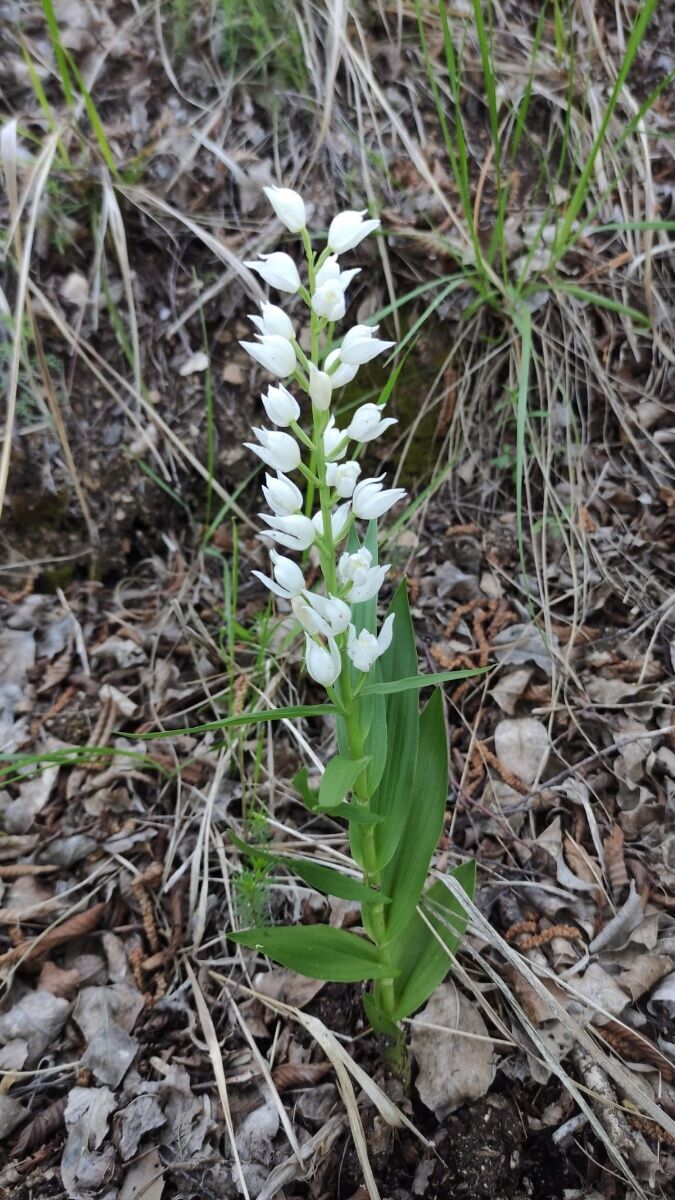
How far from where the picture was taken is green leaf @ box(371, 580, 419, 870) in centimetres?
159

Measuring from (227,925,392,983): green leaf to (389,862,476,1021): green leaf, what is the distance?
0.29 feet

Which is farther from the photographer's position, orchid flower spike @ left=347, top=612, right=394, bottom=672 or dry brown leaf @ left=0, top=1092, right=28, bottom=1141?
dry brown leaf @ left=0, top=1092, right=28, bottom=1141

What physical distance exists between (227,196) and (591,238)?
1505mm

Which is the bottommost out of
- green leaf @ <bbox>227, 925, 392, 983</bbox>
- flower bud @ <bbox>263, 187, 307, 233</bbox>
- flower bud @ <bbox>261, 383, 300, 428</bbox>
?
green leaf @ <bbox>227, 925, 392, 983</bbox>

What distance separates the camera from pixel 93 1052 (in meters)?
1.86

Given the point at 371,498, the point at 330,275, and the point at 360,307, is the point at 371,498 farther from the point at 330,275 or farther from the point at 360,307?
the point at 360,307

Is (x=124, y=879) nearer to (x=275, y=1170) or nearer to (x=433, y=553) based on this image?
(x=275, y=1170)

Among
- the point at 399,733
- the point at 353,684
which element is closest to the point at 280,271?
the point at 353,684

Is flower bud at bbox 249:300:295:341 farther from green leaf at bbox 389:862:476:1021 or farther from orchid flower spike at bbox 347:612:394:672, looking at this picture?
green leaf at bbox 389:862:476:1021

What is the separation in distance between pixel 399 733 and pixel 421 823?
0.66 feet

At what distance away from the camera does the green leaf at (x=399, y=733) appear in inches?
62.7

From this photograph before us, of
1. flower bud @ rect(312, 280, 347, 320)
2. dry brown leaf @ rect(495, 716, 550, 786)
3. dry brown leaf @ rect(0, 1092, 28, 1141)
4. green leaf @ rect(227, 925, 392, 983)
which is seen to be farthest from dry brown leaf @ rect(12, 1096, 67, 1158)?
flower bud @ rect(312, 280, 347, 320)

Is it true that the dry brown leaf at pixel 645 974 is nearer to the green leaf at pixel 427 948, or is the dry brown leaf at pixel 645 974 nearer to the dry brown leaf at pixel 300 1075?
the green leaf at pixel 427 948

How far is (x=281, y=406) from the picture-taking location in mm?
1365
